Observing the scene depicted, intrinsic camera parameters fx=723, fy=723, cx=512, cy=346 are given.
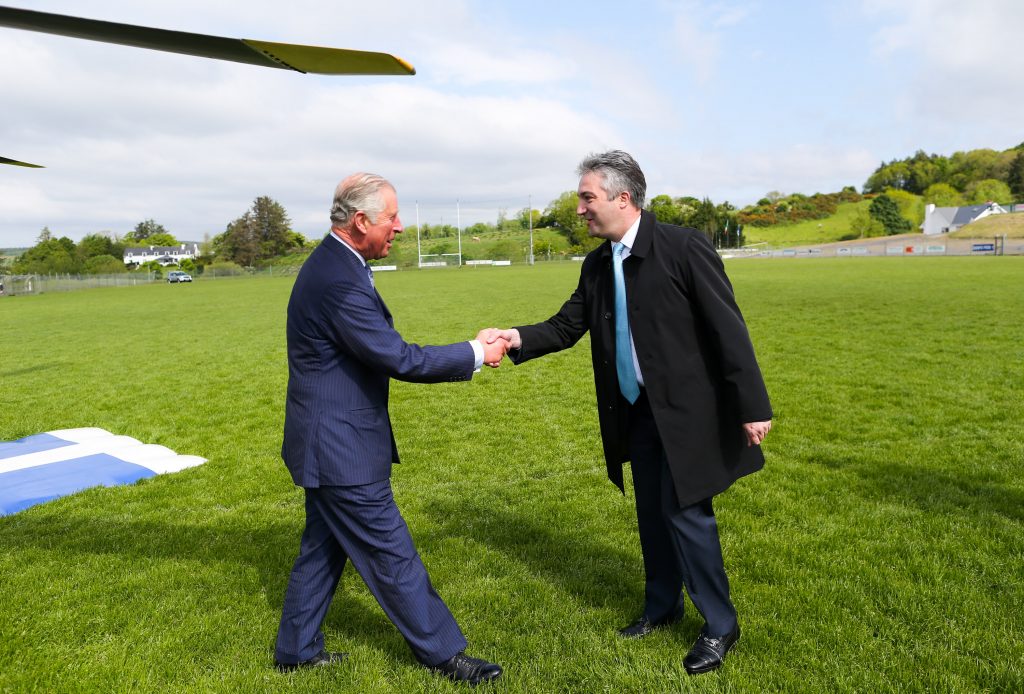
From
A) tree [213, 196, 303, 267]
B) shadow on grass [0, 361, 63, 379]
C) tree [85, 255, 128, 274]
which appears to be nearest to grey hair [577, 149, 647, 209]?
shadow on grass [0, 361, 63, 379]

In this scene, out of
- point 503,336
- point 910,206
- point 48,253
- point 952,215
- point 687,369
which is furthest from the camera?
point 910,206

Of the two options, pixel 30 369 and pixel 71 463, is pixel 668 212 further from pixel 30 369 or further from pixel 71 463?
pixel 71 463

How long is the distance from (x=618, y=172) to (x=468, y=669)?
7.38ft

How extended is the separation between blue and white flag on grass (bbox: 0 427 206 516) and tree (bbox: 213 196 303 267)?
11243 centimetres

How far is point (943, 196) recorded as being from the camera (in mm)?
124812

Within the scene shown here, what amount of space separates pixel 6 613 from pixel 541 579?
2833mm

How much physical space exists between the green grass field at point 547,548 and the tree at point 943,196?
13399cm

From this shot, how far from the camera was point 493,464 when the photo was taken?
671 centimetres

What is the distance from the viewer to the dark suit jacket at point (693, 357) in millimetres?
3047

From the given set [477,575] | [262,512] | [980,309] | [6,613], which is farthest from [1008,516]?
[980,309]

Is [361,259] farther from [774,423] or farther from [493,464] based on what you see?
[774,423]

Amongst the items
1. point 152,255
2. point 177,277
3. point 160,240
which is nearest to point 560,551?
point 177,277

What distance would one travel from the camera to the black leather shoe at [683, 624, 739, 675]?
3145 millimetres

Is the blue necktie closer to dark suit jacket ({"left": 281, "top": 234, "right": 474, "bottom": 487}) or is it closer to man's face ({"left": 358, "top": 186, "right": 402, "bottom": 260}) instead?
dark suit jacket ({"left": 281, "top": 234, "right": 474, "bottom": 487})
